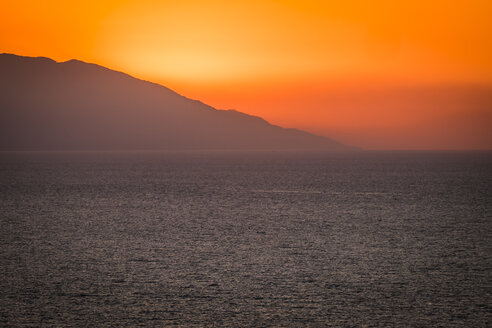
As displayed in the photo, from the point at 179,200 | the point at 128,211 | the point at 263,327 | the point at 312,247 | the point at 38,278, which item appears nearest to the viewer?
the point at 263,327

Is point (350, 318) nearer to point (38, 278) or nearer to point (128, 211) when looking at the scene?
point (38, 278)

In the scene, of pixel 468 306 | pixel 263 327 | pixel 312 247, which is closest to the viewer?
pixel 263 327

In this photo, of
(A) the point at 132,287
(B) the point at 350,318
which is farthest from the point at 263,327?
(A) the point at 132,287

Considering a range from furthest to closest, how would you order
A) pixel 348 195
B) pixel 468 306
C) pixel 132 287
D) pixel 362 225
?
pixel 348 195 → pixel 362 225 → pixel 132 287 → pixel 468 306

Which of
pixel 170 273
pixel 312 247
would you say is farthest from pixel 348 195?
pixel 170 273

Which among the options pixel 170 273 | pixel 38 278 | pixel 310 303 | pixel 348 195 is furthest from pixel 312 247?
pixel 348 195

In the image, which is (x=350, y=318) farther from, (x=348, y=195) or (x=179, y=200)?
(x=348, y=195)

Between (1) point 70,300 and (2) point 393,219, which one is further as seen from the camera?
(2) point 393,219

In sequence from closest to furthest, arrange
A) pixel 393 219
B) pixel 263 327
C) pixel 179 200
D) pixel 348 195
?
pixel 263 327
pixel 393 219
pixel 179 200
pixel 348 195

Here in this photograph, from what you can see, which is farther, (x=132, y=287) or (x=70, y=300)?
(x=132, y=287)
